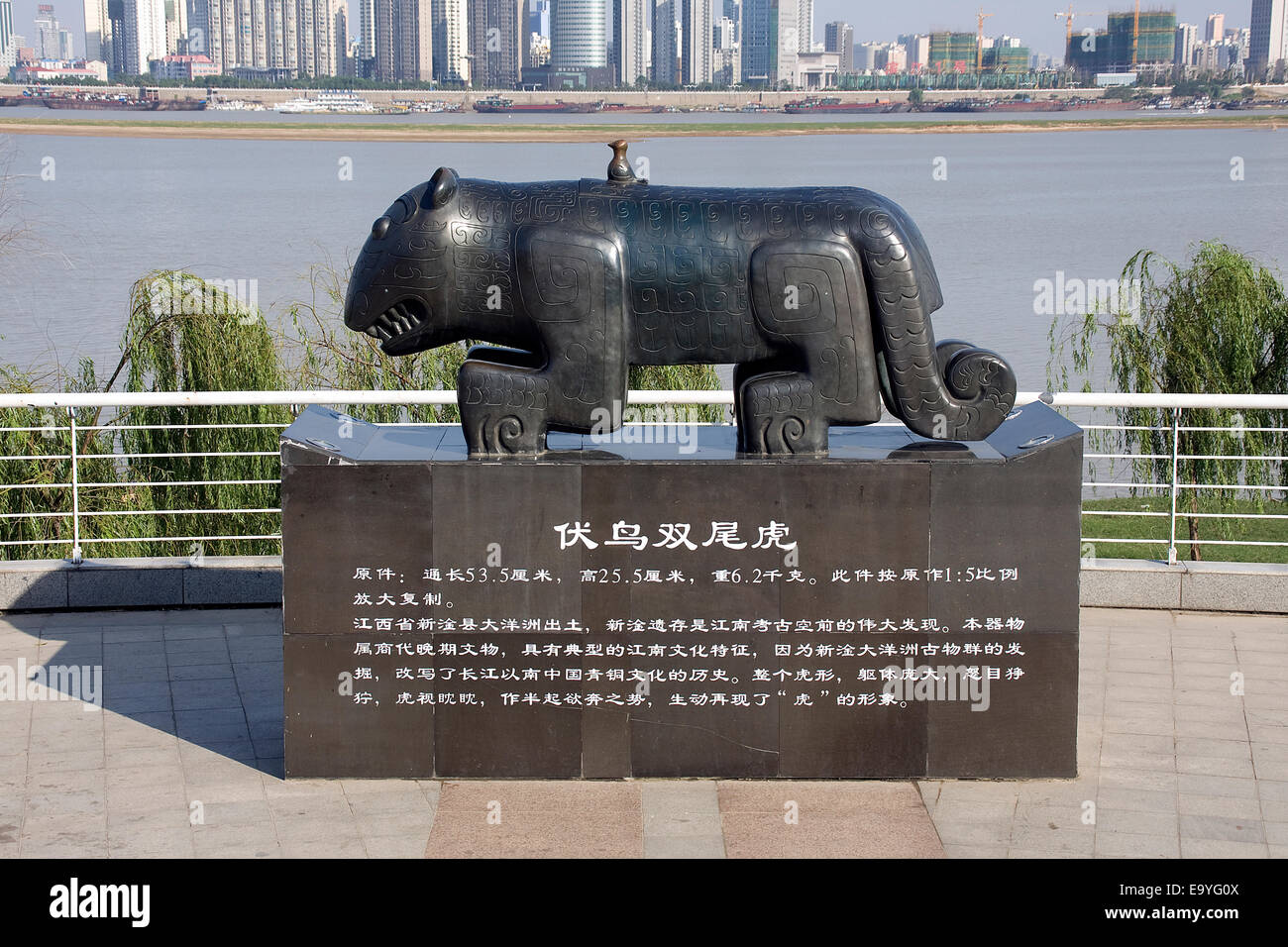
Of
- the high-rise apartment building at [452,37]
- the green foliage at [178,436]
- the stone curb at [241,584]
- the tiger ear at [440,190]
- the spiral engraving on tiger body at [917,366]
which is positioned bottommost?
the stone curb at [241,584]

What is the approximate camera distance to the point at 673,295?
5.66 m

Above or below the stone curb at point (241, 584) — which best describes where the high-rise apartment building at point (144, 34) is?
above

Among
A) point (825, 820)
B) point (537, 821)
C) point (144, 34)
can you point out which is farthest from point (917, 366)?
point (144, 34)

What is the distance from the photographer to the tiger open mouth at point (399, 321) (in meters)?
5.85

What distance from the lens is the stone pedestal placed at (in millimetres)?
5555

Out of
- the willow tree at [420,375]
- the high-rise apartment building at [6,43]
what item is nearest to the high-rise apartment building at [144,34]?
the high-rise apartment building at [6,43]

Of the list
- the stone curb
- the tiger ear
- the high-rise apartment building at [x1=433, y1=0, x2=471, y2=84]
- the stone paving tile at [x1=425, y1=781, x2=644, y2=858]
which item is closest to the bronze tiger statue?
the tiger ear

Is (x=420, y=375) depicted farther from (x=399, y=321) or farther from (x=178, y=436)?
(x=399, y=321)

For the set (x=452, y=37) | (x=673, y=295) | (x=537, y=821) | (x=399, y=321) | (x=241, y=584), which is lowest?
(x=537, y=821)

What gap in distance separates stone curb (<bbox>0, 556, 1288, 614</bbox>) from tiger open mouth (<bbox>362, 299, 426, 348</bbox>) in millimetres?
2151

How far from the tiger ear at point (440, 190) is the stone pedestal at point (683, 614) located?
38.9 inches

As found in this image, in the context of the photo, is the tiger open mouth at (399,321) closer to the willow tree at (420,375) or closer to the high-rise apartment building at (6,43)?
the willow tree at (420,375)

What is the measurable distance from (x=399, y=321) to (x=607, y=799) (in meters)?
2.03
